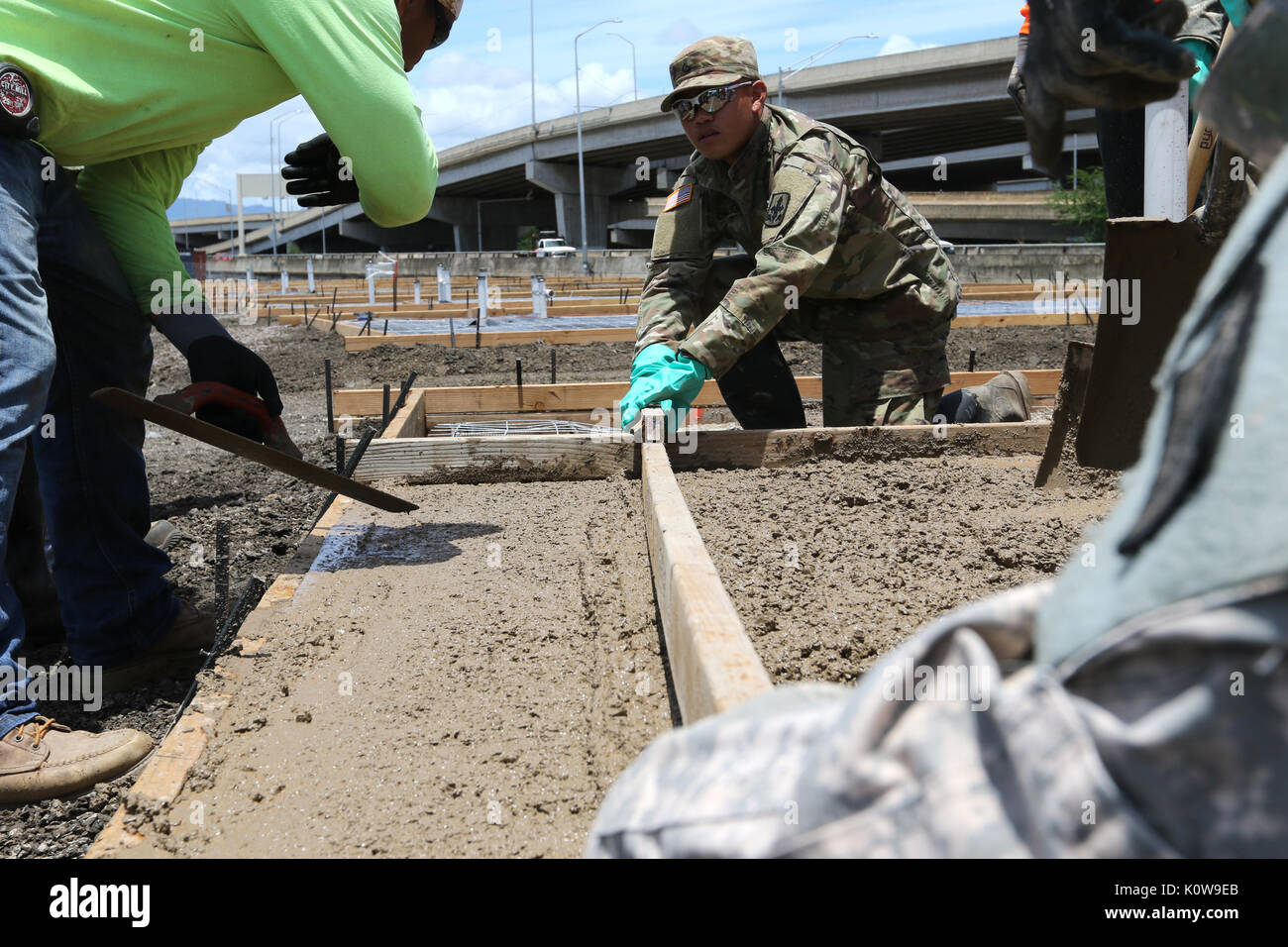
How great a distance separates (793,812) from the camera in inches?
31.7

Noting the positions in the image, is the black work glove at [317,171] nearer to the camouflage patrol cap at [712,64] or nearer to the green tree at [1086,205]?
the camouflage patrol cap at [712,64]

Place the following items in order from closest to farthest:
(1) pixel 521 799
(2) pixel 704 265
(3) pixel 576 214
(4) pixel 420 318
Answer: (1) pixel 521 799
(2) pixel 704 265
(4) pixel 420 318
(3) pixel 576 214

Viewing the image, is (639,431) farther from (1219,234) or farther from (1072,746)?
(1072,746)

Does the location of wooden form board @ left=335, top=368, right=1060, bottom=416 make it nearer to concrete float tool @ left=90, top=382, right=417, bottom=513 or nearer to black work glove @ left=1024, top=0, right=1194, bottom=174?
concrete float tool @ left=90, top=382, right=417, bottom=513

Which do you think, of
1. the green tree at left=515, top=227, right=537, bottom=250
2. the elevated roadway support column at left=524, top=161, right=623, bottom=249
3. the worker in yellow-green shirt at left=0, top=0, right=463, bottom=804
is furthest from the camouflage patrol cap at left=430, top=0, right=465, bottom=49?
the green tree at left=515, top=227, right=537, bottom=250

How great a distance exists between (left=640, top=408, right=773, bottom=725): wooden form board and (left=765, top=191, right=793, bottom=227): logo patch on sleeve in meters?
1.64

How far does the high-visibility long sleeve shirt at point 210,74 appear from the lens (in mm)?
2135

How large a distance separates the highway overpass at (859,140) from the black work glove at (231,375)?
2517 centimetres

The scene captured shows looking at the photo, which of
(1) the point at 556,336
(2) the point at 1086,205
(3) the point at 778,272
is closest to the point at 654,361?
(3) the point at 778,272

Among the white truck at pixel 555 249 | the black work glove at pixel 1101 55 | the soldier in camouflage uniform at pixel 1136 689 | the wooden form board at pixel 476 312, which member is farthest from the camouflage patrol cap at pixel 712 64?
the white truck at pixel 555 249

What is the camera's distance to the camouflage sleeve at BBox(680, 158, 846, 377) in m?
3.91
